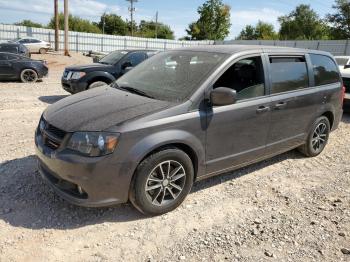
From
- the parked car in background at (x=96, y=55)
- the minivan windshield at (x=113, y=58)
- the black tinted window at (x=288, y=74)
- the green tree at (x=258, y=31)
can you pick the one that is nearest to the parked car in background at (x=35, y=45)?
the parked car in background at (x=96, y=55)

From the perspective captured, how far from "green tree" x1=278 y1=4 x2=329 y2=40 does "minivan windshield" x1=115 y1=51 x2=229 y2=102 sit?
66.0 m

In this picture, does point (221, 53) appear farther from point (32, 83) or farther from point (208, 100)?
point (32, 83)

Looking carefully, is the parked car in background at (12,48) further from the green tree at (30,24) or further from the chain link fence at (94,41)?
the green tree at (30,24)

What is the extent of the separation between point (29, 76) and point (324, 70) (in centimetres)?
1128

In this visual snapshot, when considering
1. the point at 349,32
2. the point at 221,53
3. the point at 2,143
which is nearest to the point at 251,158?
the point at 221,53

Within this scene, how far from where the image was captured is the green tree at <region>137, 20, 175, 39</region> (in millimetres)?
78438

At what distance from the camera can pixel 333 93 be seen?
5.80 meters

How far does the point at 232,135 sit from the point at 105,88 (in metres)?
1.74

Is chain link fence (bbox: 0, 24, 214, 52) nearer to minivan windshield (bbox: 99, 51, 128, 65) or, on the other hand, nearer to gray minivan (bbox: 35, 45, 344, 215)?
minivan windshield (bbox: 99, 51, 128, 65)

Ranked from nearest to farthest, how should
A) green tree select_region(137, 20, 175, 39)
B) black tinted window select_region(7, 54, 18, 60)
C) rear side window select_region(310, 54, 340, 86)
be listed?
1. rear side window select_region(310, 54, 340, 86)
2. black tinted window select_region(7, 54, 18, 60)
3. green tree select_region(137, 20, 175, 39)

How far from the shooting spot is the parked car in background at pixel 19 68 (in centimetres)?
1334

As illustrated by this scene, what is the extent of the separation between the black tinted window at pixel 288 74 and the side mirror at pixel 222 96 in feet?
3.39

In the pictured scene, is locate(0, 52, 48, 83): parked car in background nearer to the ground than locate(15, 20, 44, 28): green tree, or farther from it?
nearer to the ground

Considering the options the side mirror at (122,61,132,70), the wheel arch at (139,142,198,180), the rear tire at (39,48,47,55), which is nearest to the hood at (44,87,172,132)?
the wheel arch at (139,142,198,180)
